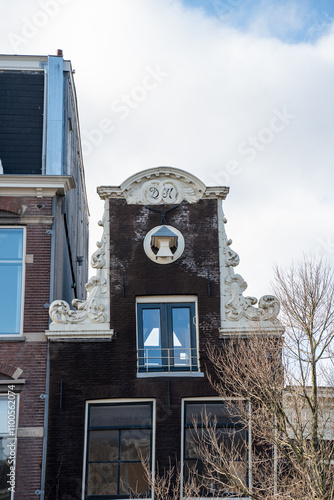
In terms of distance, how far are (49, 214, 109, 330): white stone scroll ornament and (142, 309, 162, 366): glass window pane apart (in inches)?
36.0

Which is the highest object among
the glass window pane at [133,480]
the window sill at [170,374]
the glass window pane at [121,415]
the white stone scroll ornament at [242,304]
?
the white stone scroll ornament at [242,304]

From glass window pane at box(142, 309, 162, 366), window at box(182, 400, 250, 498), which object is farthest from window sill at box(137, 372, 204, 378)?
window at box(182, 400, 250, 498)

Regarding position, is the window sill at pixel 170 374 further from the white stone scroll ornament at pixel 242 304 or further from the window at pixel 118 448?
the white stone scroll ornament at pixel 242 304

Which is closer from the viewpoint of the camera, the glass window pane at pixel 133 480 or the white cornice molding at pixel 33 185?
the glass window pane at pixel 133 480

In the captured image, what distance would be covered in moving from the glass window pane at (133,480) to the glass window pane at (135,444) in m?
0.18

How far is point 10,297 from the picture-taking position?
1986cm

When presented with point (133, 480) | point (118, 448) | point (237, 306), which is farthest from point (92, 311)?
point (133, 480)

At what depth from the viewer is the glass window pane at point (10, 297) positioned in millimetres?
19609

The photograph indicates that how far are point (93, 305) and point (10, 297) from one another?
6.07 feet

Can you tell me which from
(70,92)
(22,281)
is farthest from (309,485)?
(70,92)

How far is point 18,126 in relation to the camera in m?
21.8

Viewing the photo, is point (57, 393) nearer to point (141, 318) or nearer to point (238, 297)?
point (141, 318)

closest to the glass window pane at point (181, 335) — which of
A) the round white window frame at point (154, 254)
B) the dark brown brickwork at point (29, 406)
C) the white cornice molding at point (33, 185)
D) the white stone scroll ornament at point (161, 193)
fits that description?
the round white window frame at point (154, 254)

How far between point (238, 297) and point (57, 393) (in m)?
4.46
